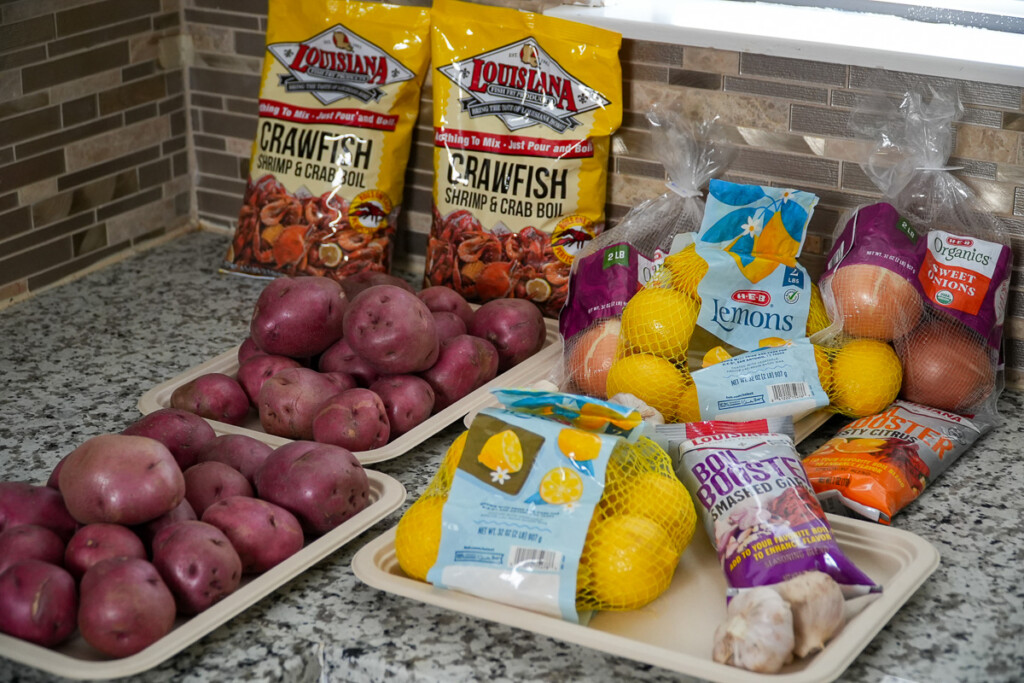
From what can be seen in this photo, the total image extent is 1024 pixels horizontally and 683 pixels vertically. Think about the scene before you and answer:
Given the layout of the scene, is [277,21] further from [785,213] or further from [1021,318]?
[1021,318]

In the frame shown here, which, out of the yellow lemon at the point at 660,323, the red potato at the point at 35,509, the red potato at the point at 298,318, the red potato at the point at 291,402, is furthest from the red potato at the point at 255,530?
the yellow lemon at the point at 660,323

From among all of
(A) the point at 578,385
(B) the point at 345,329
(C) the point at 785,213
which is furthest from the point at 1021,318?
(B) the point at 345,329

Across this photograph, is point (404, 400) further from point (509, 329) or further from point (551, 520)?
point (551, 520)

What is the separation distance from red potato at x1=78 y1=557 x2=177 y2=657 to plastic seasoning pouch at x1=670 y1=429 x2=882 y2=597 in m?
0.43

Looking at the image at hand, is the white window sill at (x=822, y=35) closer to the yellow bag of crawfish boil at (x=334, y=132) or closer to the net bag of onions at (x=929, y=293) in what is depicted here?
the net bag of onions at (x=929, y=293)

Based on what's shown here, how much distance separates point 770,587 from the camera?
0.83 meters

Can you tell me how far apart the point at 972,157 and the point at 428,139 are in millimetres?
747

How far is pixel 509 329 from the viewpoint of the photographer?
4.37 feet

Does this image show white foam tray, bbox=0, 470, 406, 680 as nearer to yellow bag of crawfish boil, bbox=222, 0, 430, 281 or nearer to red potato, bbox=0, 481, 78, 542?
red potato, bbox=0, 481, 78, 542

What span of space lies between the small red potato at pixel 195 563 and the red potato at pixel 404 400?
32cm

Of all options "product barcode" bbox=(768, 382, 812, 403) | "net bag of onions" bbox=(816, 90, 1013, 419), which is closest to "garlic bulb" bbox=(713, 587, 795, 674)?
"product barcode" bbox=(768, 382, 812, 403)

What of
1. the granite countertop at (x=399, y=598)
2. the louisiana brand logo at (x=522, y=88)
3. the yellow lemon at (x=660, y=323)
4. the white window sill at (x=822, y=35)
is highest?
the white window sill at (x=822, y=35)

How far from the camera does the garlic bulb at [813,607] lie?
2.64 feet

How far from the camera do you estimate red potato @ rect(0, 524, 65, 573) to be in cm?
85
